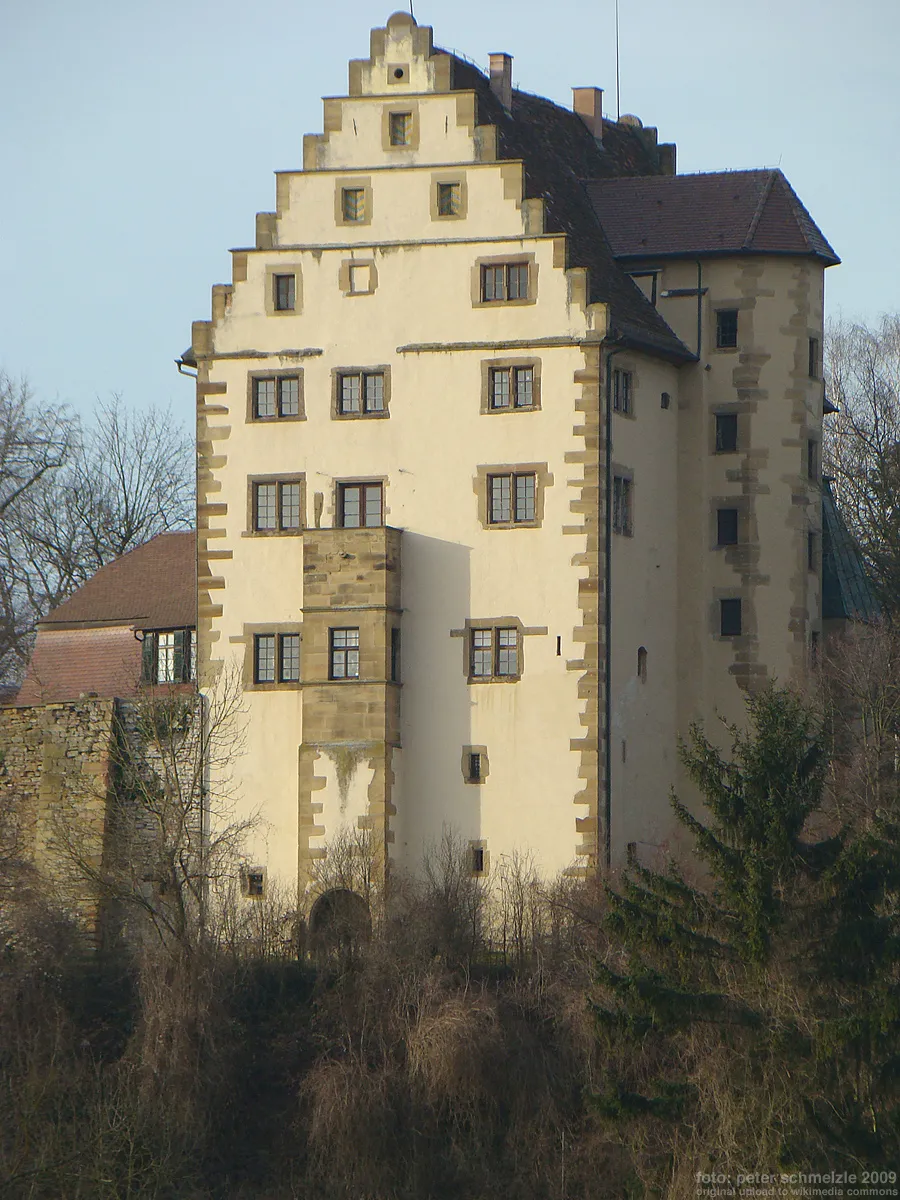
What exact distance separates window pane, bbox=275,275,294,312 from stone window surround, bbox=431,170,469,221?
3.05 metres

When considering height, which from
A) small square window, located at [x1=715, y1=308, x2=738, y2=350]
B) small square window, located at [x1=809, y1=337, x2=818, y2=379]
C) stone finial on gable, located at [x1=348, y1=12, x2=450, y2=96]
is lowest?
small square window, located at [x1=809, y1=337, x2=818, y2=379]

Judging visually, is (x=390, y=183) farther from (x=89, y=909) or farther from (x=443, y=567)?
(x=89, y=909)

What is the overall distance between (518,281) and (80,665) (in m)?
13.1

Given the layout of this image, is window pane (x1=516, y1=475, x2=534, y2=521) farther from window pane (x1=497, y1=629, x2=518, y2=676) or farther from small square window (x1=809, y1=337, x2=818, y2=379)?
small square window (x1=809, y1=337, x2=818, y2=379)

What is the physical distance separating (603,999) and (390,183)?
56.7 ft

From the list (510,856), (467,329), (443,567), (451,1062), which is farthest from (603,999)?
(467,329)

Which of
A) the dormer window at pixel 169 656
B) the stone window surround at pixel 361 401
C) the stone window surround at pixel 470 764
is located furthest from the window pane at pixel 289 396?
the stone window surround at pixel 470 764

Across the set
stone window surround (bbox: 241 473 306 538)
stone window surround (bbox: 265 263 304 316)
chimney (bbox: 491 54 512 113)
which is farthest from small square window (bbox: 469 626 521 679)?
chimney (bbox: 491 54 512 113)

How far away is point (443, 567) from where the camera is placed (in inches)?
2229

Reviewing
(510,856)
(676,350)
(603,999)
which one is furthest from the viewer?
(676,350)

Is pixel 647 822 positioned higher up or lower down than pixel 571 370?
lower down

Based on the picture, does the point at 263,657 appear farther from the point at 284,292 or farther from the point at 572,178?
the point at 572,178

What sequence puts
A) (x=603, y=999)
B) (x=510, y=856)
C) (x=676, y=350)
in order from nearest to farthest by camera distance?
(x=603, y=999) → (x=510, y=856) → (x=676, y=350)

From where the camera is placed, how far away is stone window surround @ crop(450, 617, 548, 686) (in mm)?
56094
